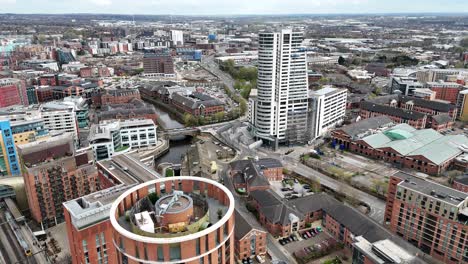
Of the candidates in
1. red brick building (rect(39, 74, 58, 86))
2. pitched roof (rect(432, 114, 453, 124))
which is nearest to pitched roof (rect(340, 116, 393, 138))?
pitched roof (rect(432, 114, 453, 124))

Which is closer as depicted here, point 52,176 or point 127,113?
point 52,176

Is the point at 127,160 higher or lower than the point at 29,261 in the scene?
higher

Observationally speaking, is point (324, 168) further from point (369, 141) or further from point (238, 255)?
point (238, 255)

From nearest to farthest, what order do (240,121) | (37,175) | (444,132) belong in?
(37,175), (444,132), (240,121)

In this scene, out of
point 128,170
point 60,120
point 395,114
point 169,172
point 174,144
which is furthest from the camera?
point 395,114

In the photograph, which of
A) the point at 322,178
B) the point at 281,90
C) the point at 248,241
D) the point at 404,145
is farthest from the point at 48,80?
the point at 404,145

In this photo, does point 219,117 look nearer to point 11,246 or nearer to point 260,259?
point 260,259

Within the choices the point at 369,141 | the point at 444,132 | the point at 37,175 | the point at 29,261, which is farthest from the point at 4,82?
the point at 444,132
